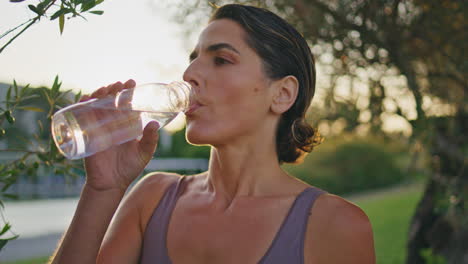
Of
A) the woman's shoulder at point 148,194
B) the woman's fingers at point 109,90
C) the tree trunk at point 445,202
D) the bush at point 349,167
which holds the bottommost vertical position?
the bush at point 349,167

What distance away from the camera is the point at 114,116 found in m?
1.73

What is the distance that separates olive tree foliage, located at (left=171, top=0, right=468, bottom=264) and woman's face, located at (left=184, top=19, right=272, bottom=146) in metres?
0.67

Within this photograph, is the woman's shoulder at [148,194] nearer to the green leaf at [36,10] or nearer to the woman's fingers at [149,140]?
the woman's fingers at [149,140]

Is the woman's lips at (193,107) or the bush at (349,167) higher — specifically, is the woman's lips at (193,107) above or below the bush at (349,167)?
above

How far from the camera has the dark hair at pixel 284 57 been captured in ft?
6.00

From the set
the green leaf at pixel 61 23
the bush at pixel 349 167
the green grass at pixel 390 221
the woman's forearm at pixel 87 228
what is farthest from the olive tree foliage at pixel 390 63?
the bush at pixel 349 167

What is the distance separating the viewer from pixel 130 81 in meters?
1.70

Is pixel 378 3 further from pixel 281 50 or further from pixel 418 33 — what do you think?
pixel 281 50

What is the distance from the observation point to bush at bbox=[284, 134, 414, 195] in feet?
49.6

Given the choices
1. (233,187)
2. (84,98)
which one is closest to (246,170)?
(233,187)

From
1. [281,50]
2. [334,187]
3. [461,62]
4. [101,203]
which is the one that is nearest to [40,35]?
[101,203]

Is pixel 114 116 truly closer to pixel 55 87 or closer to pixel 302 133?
pixel 55 87

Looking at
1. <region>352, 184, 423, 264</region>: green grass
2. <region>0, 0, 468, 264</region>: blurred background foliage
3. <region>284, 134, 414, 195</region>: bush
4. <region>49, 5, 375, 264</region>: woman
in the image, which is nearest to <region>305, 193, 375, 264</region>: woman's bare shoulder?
<region>49, 5, 375, 264</region>: woman

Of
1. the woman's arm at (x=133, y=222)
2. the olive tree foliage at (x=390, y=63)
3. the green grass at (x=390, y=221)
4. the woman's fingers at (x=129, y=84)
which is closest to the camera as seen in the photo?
the woman's fingers at (x=129, y=84)
